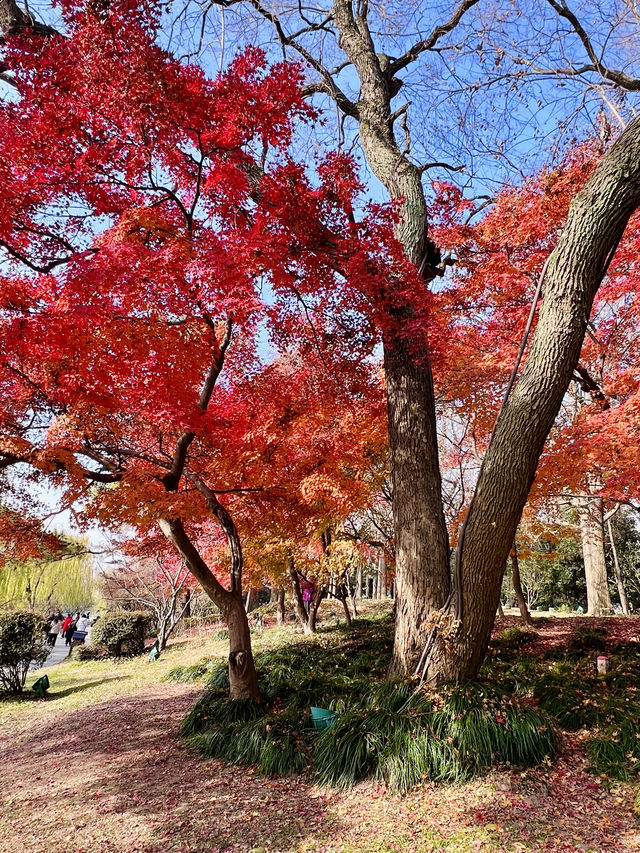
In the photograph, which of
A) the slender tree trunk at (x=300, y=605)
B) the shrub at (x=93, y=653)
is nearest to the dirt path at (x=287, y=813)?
the slender tree trunk at (x=300, y=605)

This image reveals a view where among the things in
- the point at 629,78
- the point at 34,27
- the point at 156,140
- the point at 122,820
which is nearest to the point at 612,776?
the point at 122,820

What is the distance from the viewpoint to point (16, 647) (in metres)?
9.67

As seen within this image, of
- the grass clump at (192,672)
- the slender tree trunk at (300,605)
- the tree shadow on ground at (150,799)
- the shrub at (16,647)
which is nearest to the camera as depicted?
the tree shadow on ground at (150,799)

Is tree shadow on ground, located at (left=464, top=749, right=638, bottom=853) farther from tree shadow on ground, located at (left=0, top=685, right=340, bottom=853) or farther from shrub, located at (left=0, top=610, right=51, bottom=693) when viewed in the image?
shrub, located at (left=0, top=610, right=51, bottom=693)

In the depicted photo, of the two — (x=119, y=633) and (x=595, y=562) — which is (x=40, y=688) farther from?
(x=595, y=562)

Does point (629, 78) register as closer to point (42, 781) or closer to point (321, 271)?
point (321, 271)

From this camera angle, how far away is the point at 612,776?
3.61m

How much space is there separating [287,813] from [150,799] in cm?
129

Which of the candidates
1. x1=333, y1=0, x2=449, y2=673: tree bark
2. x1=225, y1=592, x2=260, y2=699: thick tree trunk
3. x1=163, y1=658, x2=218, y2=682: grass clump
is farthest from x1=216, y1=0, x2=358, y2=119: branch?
x1=163, y1=658, x2=218, y2=682: grass clump

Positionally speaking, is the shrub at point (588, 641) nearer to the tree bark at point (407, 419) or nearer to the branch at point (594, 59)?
the tree bark at point (407, 419)

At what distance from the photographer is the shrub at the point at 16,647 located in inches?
378

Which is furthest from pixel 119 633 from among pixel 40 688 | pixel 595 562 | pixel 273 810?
pixel 595 562

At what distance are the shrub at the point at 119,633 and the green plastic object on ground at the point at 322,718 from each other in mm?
10937

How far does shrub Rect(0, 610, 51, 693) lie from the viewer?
9594 mm
